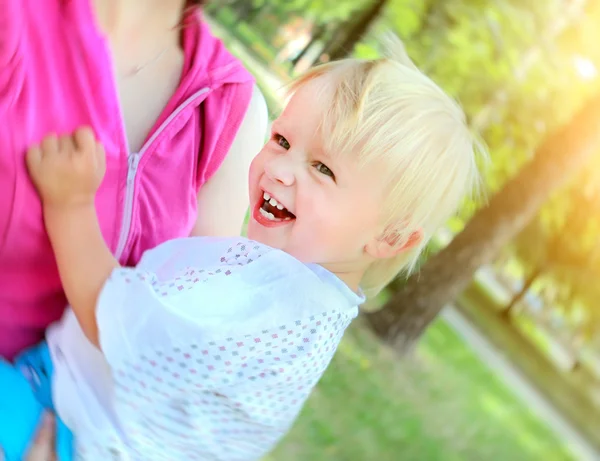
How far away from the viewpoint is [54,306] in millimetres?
562

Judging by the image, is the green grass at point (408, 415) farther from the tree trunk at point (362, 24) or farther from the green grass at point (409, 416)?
the tree trunk at point (362, 24)

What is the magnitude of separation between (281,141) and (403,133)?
0.35ft

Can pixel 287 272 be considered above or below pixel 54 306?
above

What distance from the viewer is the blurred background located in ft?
5.60

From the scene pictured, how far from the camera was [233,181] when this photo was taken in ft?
2.09

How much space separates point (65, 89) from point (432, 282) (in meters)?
1.57

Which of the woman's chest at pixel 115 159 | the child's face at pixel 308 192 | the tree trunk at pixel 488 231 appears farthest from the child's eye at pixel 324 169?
the tree trunk at pixel 488 231

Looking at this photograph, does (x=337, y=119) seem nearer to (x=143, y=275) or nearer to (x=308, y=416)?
(x=143, y=275)

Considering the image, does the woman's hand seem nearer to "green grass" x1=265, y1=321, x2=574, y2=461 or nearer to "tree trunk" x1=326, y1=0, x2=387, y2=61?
"tree trunk" x1=326, y1=0, x2=387, y2=61

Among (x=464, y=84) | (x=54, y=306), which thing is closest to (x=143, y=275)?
(x=54, y=306)

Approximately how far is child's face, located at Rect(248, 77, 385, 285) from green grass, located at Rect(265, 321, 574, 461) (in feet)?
3.28

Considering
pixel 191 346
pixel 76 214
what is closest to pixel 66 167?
pixel 76 214

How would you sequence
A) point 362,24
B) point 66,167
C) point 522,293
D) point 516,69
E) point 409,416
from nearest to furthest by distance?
point 66,167
point 362,24
point 409,416
point 516,69
point 522,293

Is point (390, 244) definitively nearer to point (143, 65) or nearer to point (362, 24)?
point (143, 65)
